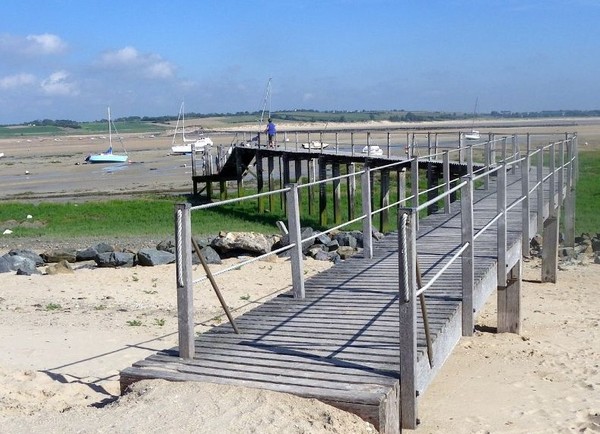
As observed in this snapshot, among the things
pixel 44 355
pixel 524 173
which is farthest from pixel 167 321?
pixel 524 173

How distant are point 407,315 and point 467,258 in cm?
184

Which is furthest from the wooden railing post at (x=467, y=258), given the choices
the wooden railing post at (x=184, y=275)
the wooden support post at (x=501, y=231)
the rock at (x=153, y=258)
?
the rock at (x=153, y=258)

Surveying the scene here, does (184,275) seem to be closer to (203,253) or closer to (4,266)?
(203,253)

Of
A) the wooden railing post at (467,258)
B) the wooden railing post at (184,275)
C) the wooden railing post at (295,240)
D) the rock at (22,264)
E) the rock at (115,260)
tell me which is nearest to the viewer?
the wooden railing post at (184,275)

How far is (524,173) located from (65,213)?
827 inches

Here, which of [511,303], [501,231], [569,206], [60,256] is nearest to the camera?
[501,231]

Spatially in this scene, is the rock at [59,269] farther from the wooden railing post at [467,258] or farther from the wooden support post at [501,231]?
the wooden railing post at [467,258]

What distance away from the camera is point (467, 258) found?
6750mm

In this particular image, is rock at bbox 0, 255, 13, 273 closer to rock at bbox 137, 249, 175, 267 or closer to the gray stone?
the gray stone

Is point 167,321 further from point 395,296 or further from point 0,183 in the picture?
point 0,183

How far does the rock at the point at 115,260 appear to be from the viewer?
16000 mm

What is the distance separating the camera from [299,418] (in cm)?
478

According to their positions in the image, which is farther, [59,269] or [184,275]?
[59,269]

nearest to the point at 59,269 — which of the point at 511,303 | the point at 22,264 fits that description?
the point at 22,264
